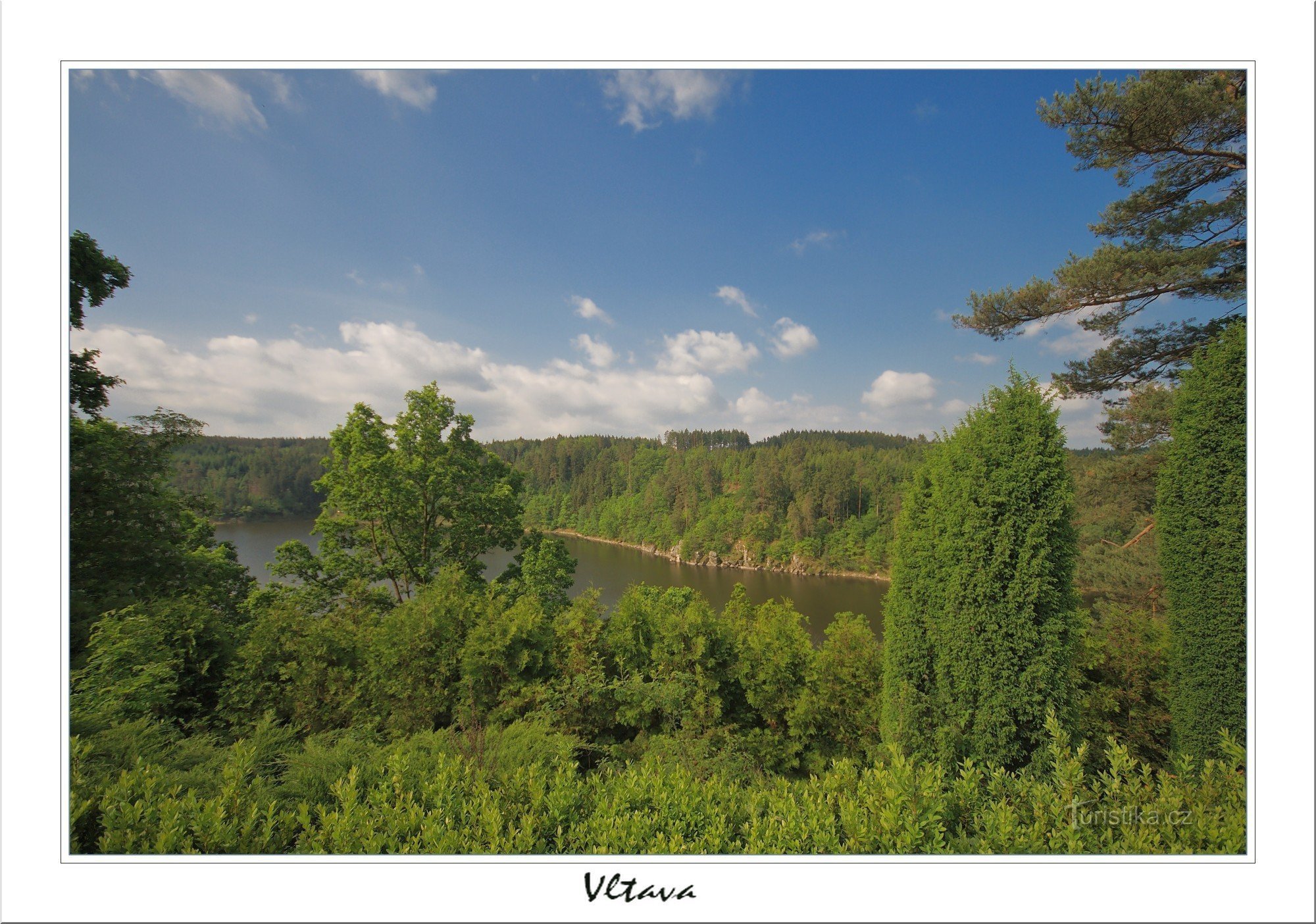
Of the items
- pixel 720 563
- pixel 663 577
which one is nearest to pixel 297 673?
pixel 663 577

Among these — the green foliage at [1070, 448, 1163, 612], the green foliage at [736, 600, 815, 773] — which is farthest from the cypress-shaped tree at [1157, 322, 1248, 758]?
the green foliage at [736, 600, 815, 773]

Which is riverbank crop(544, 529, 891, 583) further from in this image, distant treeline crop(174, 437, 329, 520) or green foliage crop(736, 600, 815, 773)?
green foliage crop(736, 600, 815, 773)

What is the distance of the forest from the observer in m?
2.06

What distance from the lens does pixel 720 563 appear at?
3772 cm

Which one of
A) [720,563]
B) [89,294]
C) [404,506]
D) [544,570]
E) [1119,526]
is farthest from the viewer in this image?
[720,563]

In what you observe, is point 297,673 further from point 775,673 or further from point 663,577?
point 663,577

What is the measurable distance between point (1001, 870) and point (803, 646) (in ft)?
9.10

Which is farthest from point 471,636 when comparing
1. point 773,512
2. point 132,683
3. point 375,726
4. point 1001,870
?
point 773,512

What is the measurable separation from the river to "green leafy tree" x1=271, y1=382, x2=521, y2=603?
2.47 feet

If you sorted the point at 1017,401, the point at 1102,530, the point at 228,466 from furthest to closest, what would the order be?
the point at 228,466 < the point at 1102,530 < the point at 1017,401

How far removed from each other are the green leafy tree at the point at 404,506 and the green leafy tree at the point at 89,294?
11.1ft

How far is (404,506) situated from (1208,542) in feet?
31.6
